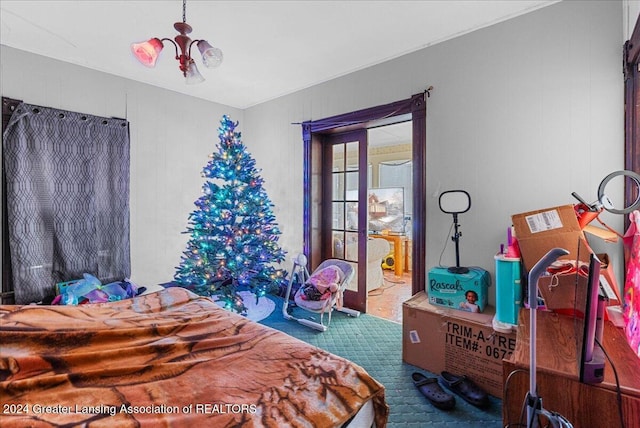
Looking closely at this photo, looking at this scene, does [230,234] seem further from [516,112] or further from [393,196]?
[393,196]

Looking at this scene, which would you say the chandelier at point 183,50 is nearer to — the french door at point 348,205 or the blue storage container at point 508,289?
the french door at point 348,205

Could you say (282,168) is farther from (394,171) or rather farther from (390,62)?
(394,171)

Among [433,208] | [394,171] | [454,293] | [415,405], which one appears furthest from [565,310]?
[394,171]

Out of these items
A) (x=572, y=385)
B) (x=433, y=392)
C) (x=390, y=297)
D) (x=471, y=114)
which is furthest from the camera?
(x=390, y=297)

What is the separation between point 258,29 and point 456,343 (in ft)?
9.34

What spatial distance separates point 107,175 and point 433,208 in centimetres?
332

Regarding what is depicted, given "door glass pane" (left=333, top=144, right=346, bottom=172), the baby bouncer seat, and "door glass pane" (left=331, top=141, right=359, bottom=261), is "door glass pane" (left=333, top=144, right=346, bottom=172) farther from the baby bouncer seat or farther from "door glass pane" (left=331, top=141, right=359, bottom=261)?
the baby bouncer seat

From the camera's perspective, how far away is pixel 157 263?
150 inches

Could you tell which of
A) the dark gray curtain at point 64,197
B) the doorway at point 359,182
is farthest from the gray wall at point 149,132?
the doorway at point 359,182

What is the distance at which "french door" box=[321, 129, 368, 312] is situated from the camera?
3.54 meters

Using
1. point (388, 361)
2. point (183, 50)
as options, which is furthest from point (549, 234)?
point (183, 50)

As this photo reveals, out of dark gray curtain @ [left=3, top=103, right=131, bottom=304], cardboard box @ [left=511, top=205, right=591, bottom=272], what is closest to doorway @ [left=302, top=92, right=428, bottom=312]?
cardboard box @ [left=511, top=205, right=591, bottom=272]

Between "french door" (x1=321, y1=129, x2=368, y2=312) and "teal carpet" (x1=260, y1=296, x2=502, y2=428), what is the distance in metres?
0.47

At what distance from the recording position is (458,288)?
2.30 metres
